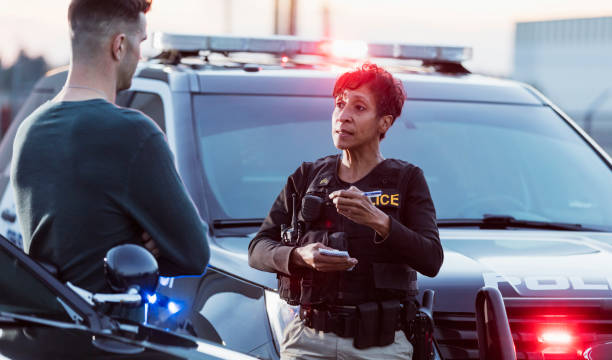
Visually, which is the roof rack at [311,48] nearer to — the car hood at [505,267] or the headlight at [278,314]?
the car hood at [505,267]

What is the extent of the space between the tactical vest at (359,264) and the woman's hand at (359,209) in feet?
0.35

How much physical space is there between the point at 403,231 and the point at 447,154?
198 centimetres

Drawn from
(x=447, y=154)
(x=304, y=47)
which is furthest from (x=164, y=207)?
(x=304, y=47)

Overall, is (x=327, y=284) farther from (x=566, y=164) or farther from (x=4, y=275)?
(x=566, y=164)

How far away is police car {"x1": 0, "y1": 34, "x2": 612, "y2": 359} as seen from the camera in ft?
11.8

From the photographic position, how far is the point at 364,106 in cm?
335

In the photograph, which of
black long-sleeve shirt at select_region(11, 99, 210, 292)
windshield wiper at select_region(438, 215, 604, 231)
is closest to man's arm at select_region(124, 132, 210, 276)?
black long-sleeve shirt at select_region(11, 99, 210, 292)

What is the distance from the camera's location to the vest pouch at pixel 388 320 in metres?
3.17

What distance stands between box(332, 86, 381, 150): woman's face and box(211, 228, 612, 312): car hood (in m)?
0.55

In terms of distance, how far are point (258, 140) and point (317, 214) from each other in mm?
1592

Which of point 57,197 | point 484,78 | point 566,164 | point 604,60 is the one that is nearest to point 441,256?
point 57,197

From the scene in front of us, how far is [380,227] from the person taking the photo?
311 centimetres

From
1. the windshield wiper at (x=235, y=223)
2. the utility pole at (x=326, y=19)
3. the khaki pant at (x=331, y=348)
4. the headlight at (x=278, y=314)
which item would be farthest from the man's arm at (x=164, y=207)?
the utility pole at (x=326, y=19)

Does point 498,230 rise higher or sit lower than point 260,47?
lower
